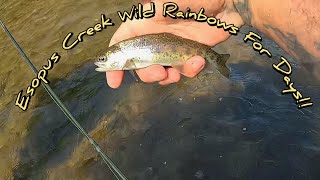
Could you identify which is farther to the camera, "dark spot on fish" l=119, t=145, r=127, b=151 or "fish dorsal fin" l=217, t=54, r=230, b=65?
"dark spot on fish" l=119, t=145, r=127, b=151

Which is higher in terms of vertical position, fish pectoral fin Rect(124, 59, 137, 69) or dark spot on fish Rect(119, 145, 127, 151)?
fish pectoral fin Rect(124, 59, 137, 69)

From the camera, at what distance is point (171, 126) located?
5.51 m

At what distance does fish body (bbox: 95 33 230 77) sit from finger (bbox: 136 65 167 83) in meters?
0.06

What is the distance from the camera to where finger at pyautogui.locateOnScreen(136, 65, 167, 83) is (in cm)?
367

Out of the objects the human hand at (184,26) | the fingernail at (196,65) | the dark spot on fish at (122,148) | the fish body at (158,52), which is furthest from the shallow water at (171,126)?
the fingernail at (196,65)

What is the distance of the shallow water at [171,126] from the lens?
4.92 m

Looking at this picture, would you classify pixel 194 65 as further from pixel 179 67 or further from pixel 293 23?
pixel 293 23

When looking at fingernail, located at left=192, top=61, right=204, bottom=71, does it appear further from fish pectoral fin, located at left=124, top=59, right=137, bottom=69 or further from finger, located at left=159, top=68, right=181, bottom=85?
fish pectoral fin, located at left=124, top=59, right=137, bottom=69

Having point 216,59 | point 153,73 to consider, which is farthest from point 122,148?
point 216,59

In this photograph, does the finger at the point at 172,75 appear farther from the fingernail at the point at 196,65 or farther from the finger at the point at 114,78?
the finger at the point at 114,78

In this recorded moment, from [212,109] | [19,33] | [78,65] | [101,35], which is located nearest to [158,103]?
[212,109]

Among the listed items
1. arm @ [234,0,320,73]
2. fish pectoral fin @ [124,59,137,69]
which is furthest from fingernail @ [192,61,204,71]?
arm @ [234,0,320,73]

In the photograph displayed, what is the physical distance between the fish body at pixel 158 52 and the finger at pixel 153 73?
0.21ft

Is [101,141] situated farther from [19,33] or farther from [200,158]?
[19,33]
